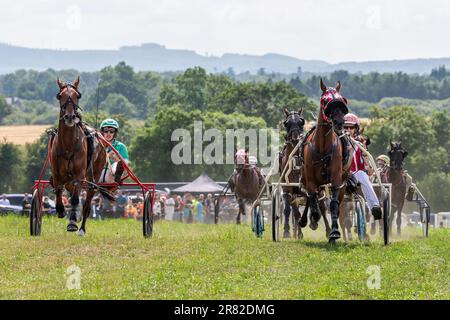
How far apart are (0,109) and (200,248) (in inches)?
7327

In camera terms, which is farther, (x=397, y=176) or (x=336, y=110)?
(x=397, y=176)

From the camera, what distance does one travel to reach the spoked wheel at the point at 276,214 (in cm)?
1975

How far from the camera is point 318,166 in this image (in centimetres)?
1905

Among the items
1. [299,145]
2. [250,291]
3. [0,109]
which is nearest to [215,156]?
[299,145]

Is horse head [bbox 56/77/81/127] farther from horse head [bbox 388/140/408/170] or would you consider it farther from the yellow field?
the yellow field

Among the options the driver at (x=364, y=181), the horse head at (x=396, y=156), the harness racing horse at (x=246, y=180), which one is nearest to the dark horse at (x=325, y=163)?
the driver at (x=364, y=181)

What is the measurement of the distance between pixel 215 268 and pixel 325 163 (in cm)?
445

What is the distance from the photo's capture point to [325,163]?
1900 centimetres

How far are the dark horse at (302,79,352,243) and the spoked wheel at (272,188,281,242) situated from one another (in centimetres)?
72

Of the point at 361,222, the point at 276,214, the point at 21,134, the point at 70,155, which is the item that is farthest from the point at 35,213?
the point at 21,134

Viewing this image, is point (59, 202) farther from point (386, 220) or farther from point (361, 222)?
point (386, 220)

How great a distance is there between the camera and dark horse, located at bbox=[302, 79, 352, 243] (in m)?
18.7

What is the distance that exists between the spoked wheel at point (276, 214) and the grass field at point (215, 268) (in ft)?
0.99
